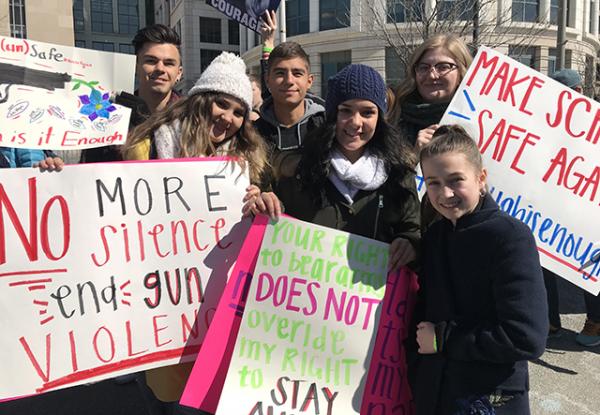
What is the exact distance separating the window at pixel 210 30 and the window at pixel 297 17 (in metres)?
18.9

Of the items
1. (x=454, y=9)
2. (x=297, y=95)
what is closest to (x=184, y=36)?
(x=454, y=9)

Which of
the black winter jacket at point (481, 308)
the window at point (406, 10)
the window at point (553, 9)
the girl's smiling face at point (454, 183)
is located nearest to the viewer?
the black winter jacket at point (481, 308)

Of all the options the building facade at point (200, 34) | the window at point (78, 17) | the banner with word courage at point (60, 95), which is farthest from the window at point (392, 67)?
the window at point (78, 17)

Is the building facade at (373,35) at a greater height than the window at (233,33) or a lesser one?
lesser

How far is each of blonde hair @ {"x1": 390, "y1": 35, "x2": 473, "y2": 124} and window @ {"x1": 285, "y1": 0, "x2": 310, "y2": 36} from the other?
29.9 meters

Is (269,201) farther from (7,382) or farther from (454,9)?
(454,9)

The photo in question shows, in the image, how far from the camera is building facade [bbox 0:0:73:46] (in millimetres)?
28539

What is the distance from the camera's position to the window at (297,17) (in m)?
30.8

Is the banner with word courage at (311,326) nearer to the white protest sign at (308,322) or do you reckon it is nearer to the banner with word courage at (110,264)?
the white protest sign at (308,322)

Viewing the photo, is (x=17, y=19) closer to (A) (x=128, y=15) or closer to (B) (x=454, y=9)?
(B) (x=454, y=9)

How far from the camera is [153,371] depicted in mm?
2148

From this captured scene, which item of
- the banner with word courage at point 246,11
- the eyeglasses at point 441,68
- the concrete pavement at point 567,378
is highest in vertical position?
the banner with word courage at point 246,11

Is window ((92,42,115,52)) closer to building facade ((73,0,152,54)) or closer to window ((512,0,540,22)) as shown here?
building facade ((73,0,152,54))

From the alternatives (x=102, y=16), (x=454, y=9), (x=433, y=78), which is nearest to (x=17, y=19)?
(x=454, y=9)
